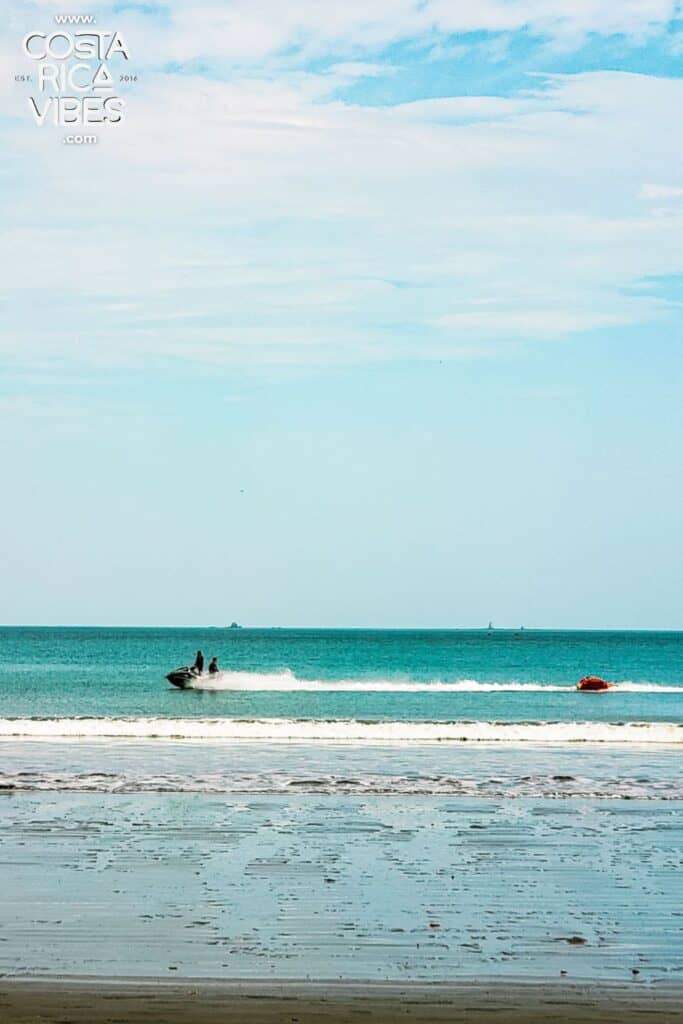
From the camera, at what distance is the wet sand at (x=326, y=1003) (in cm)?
849

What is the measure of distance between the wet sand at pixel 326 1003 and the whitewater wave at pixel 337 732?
22392 millimetres

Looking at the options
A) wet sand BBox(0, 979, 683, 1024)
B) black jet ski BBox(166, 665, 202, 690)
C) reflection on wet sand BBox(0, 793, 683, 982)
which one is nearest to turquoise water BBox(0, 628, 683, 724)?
black jet ski BBox(166, 665, 202, 690)

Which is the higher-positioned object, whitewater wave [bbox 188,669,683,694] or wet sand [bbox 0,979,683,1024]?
whitewater wave [bbox 188,669,683,694]

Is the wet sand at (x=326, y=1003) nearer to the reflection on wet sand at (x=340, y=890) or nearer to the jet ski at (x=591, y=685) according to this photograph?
the reflection on wet sand at (x=340, y=890)

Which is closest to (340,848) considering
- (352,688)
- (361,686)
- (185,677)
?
(185,677)

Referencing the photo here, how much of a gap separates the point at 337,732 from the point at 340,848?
60.9ft

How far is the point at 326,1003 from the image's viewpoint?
29.0ft

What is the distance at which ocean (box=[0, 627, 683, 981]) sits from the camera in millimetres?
10320

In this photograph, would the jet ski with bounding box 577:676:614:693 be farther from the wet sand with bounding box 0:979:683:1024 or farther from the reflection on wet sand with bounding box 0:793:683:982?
the wet sand with bounding box 0:979:683:1024

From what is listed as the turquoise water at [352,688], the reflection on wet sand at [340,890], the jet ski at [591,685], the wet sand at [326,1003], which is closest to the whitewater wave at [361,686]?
the turquoise water at [352,688]

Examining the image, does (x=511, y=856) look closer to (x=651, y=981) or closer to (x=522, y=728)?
(x=651, y=981)

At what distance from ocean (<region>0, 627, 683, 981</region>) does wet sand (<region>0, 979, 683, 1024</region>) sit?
1.26 ft

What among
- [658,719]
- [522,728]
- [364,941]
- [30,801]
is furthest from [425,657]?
[364,941]

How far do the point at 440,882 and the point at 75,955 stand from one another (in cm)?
445
